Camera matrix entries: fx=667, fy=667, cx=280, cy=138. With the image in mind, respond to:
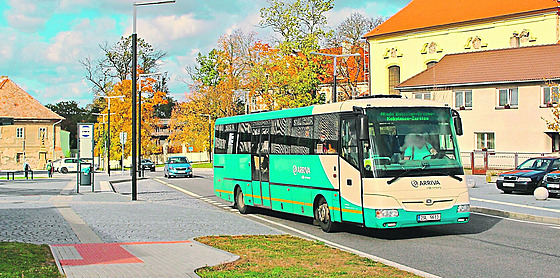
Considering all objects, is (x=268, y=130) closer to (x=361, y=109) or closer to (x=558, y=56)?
(x=361, y=109)

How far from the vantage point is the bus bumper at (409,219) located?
14.0 m

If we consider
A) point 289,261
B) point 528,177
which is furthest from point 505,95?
point 289,261

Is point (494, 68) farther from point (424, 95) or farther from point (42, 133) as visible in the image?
point (42, 133)

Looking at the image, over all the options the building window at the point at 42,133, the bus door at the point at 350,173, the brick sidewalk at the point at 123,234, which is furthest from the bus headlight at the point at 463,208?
the building window at the point at 42,133

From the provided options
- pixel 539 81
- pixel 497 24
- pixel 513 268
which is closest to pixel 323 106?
pixel 513 268

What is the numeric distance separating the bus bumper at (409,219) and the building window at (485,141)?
42172 millimetres

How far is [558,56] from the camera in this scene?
5275 cm

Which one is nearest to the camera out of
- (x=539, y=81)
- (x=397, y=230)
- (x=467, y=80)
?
(x=397, y=230)

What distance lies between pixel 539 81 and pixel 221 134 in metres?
34.2

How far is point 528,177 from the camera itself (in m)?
27.2

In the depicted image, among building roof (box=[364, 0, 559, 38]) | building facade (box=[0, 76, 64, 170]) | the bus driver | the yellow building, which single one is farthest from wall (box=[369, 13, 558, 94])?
the bus driver

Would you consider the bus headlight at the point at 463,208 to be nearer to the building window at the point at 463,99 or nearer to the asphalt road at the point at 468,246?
the asphalt road at the point at 468,246

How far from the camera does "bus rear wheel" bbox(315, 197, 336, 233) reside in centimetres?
1564

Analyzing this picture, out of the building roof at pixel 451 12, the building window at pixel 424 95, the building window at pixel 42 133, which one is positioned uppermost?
the building roof at pixel 451 12
